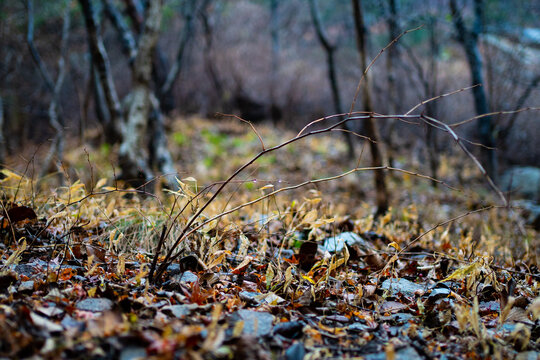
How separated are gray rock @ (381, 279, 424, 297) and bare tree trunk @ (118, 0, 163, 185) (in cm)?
379

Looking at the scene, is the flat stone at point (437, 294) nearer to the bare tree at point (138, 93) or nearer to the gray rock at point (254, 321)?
the gray rock at point (254, 321)

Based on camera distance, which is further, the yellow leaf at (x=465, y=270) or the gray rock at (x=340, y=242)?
the gray rock at (x=340, y=242)

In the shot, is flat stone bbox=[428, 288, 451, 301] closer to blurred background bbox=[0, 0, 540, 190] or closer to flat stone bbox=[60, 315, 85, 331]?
flat stone bbox=[60, 315, 85, 331]

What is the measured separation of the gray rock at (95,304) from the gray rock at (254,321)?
49 cm

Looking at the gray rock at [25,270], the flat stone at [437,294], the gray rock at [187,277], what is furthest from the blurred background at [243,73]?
the flat stone at [437,294]

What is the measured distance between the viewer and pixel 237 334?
1.19 meters

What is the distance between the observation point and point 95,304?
4.58ft

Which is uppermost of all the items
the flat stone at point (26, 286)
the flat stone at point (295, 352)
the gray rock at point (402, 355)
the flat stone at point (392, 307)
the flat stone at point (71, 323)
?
the flat stone at point (26, 286)

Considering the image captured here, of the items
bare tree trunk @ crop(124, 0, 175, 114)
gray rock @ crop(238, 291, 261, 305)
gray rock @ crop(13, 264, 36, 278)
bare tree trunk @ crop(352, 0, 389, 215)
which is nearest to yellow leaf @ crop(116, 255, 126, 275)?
gray rock @ crop(13, 264, 36, 278)

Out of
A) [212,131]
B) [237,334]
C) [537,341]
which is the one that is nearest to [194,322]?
[237,334]

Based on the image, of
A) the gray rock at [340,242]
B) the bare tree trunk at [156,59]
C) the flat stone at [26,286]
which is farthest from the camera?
the bare tree trunk at [156,59]

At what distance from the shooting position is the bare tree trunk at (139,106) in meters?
4.93

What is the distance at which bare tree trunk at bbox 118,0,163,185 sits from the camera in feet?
16.2

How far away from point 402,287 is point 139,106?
4.26 metres
